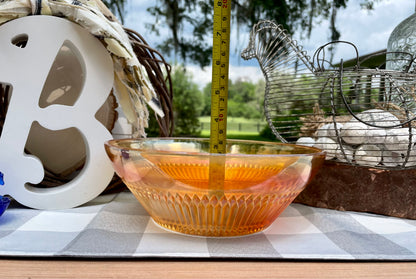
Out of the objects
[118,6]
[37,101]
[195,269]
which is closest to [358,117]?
[195,269]

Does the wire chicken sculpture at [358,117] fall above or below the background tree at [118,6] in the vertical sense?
below

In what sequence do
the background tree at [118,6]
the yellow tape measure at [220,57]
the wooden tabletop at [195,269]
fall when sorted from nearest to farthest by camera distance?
the wooden tabletop at [195,269] → the yellow tape measure at [220,57] → the background tree at [118,6]

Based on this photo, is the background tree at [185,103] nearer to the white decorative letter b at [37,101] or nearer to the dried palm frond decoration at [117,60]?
the dried palm frond decoration at [117,60]

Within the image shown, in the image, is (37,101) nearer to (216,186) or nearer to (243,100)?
(216,186)

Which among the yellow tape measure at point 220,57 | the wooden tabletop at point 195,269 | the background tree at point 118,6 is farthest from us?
the background tree at point 118,6

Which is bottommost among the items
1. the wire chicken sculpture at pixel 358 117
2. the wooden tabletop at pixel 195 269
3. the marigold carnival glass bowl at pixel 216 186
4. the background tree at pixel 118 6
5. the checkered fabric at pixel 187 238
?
the wooden tabletop at pixel 195 269

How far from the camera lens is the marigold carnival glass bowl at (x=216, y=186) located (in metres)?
0.40

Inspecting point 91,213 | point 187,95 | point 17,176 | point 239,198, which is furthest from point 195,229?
point 187,95

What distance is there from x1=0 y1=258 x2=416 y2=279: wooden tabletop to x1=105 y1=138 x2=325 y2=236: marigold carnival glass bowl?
0.20 feet

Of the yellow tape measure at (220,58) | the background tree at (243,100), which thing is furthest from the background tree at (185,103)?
the yellow tape measure at (220,58)

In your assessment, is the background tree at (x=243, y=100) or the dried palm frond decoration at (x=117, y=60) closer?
the dried palm frond decoration at (x=117, y=60)

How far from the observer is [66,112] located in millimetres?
540

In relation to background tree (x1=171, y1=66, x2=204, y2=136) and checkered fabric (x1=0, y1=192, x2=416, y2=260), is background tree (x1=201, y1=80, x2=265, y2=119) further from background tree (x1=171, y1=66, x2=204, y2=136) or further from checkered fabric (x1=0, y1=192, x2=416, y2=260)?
checkered fabric (x1=0, y1=192, x2=416, y2=260)

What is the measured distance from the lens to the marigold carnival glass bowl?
40cm
